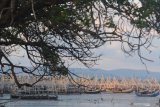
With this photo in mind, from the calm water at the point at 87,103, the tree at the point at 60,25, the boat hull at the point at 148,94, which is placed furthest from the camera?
the boat hull at the point at 148,94

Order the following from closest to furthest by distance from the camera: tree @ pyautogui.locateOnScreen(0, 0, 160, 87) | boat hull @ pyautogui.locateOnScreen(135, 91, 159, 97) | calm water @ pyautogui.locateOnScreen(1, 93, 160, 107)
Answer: tree @ pyautogui.locateOnScreen(0, 0, 160, 87) → calm water @ pyautogui.locateOnScreen(1, 93, 160, 107) → boat hull @ pyautogui.locateOnScreen(135, 91, 159, 97)

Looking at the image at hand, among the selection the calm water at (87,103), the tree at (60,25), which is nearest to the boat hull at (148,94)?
the calm water at (87,103)

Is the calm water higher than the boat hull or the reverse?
the reverse

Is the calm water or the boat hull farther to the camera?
the boat hull

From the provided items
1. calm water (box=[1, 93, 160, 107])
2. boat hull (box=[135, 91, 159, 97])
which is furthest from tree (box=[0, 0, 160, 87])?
boat hull (box=[135, 91, 159, 97])

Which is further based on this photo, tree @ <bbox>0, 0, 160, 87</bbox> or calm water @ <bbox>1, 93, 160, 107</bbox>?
calm water @ <bbox>1, 93, 160, 107</bbox>

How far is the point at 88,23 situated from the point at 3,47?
151 centimetres

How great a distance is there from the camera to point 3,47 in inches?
223

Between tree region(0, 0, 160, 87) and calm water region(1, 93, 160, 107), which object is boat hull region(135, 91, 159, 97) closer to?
calm water region(1, 93, 160, 107)

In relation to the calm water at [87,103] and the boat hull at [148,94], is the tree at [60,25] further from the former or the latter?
the boat hull at [148,94]

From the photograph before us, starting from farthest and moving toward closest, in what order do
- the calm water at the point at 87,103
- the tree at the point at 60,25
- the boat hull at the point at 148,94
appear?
1. the boat hull at the point at 148,94
2. the calm water at the point at 87,103
3. the tree at the point at 60,25

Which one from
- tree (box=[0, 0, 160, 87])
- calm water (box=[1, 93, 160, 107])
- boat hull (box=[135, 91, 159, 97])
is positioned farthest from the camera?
boat hull (box=[135, 91, 159, 97])

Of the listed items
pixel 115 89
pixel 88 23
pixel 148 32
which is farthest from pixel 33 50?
pixel 115 89

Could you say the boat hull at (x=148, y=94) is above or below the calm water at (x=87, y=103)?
above
